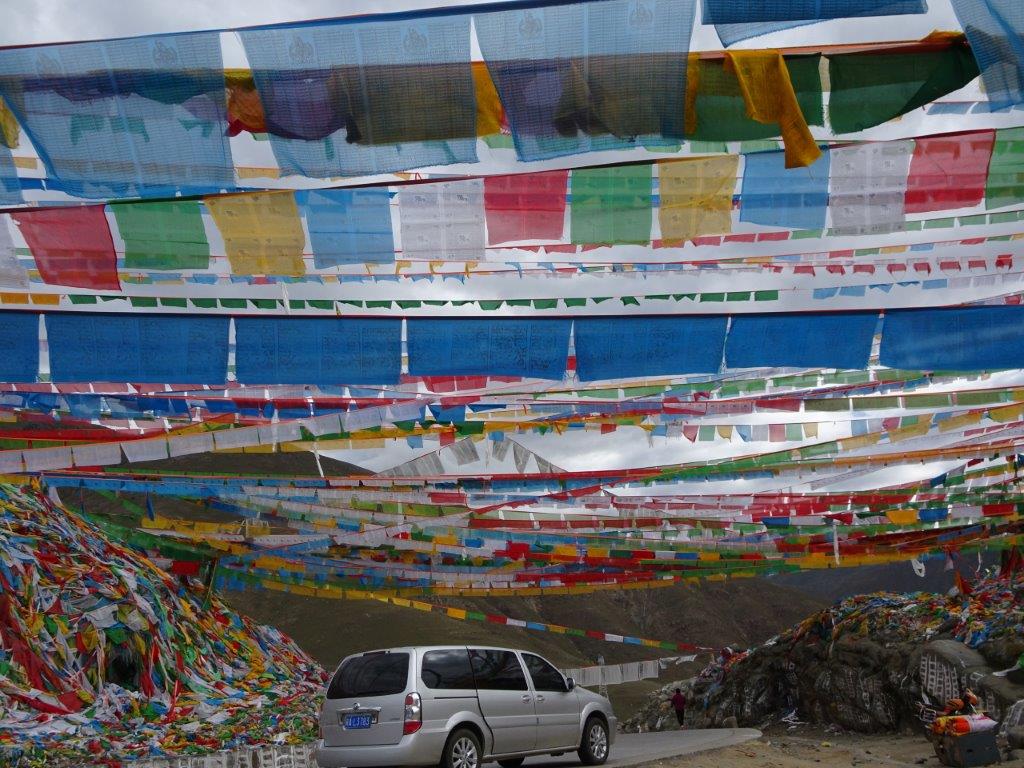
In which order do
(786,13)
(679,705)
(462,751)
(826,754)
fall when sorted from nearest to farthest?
(786,13)
(462,751)
(826,754)
(679,705)

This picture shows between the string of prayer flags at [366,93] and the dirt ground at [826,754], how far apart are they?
262 inches

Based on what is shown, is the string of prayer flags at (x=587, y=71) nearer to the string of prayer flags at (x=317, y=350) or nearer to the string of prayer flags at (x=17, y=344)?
the string of prayer flags at (x=317, y=350)

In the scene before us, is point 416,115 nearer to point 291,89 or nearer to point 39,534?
point 291,89

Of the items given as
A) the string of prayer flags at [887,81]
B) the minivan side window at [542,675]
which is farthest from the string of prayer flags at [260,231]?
the minivan side window at [542,675]

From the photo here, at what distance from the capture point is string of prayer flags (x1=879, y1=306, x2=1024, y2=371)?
10617 mm

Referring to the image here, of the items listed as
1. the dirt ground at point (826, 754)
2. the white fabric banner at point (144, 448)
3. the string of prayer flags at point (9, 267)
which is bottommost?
the dirt ground at point (826, 754)

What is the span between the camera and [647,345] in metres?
10.7

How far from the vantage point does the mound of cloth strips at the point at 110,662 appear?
13.6 metres

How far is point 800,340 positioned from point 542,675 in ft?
15.1

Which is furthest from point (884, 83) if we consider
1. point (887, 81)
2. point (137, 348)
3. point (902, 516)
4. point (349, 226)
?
point (902, 516)

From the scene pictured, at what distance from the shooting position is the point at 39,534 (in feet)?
57.4

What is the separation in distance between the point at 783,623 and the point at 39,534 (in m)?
94.6

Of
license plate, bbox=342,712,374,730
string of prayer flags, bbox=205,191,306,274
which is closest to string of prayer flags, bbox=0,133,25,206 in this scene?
string of prayer flags, bbox=205,191,306,274

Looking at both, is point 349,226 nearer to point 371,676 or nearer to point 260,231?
point 260,231
